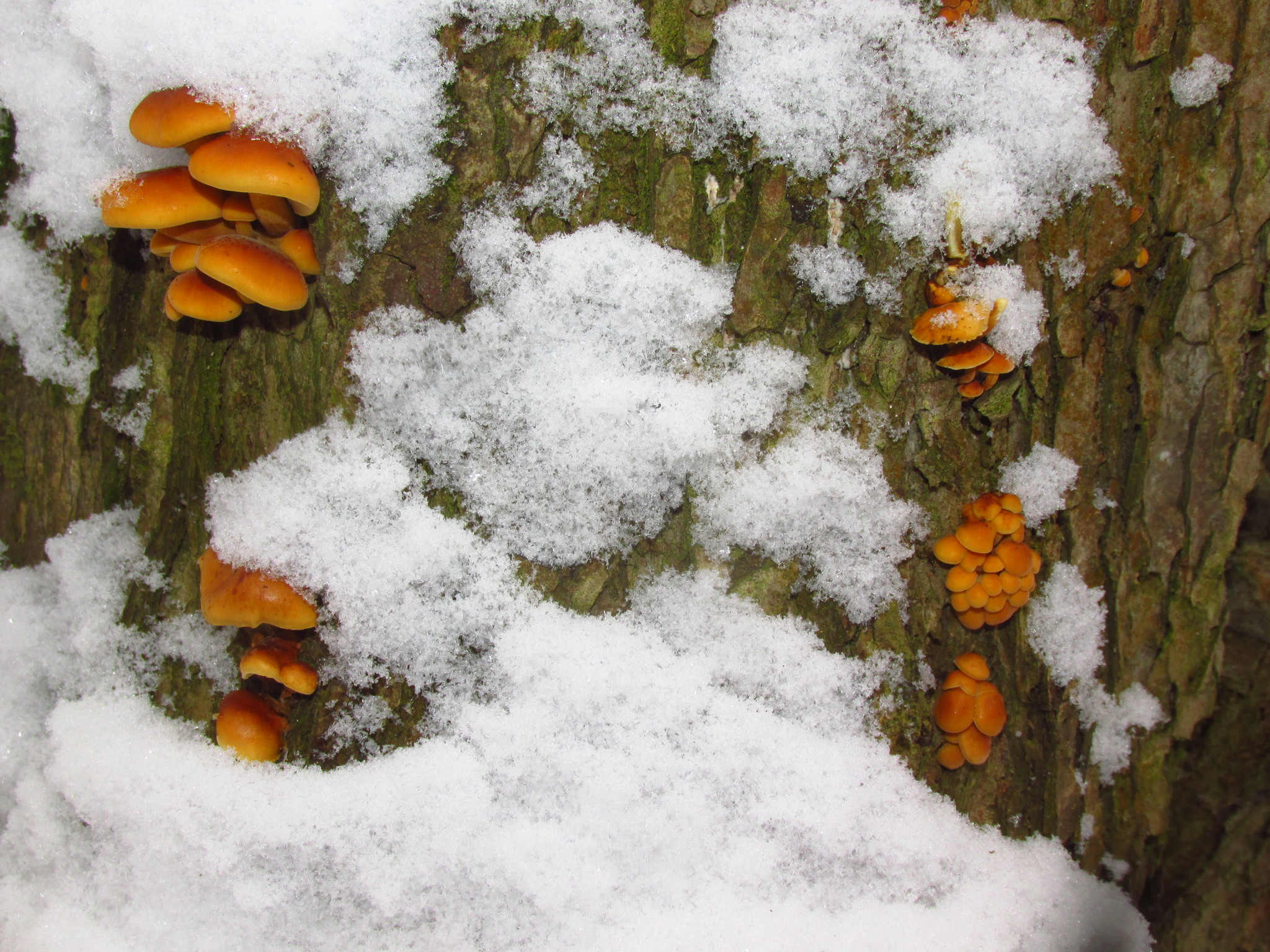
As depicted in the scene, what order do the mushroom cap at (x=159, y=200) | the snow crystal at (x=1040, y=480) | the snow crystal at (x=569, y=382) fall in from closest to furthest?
the mushroom cap at (x=159, y=200), the snow crystal at (x=569, y=382), the snow crystal at (x=1040, y=480)

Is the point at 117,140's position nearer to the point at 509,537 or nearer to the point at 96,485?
the point at 96,485

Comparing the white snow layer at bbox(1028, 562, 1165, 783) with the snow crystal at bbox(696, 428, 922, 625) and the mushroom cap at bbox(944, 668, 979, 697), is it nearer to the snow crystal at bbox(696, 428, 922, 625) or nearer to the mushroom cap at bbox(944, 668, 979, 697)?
the mushroom cap at bbox(944, 668, 979, 697)

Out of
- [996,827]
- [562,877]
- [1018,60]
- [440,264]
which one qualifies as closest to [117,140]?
[440,264]

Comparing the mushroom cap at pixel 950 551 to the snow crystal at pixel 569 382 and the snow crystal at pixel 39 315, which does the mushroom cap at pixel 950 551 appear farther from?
the snow crystal at pixel 39 315

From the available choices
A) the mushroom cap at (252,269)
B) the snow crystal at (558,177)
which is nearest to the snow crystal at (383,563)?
the mushroom cap at (252,269)

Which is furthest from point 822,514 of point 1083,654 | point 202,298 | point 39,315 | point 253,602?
point 39,315

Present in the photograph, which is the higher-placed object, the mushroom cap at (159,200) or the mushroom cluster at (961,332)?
the mushroom cluster at (961,332)

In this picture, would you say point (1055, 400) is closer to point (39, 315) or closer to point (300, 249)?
point (300, 249)
